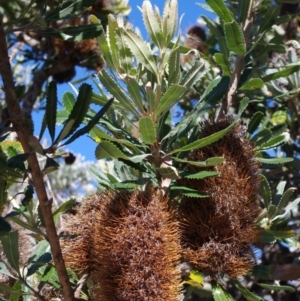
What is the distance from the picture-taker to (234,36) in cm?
132

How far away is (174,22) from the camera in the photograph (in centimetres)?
117

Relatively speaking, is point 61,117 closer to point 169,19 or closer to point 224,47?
point 169,19

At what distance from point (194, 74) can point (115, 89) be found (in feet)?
0.56

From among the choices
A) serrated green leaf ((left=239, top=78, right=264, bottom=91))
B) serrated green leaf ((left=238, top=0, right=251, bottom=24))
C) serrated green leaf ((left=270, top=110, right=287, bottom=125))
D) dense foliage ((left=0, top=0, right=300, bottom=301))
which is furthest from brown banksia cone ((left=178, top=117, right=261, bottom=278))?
serrated green leaf ((left=270, top=110, right=287, bottom=125))

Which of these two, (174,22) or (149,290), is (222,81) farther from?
(149,290)

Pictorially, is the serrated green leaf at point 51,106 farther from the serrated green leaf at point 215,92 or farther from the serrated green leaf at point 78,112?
the serrated green leaf at point 215,92

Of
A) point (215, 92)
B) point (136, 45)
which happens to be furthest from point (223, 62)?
point (136, 45)

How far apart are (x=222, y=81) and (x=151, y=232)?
0.41 metres

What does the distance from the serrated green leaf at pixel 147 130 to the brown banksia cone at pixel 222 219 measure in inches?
5.1

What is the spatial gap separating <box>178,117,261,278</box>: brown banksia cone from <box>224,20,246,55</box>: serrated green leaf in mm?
312

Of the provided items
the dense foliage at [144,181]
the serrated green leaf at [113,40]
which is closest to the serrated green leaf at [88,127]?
the dense foliage at [144,181]

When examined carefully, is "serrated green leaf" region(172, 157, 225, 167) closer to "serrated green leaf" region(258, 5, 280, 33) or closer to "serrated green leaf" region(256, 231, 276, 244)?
"serrated green leaf" region(256, 231, 276, 244)

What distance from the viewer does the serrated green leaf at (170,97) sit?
106 centimetres

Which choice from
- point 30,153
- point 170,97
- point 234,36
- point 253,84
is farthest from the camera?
point 253,84
